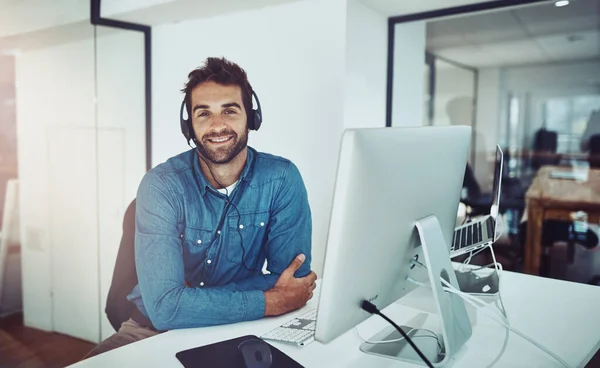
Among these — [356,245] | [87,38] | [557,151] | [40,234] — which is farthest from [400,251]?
[557,151]

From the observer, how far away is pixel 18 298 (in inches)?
79.7

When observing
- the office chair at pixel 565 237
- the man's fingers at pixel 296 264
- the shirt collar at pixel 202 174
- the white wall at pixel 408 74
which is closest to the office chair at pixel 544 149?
the office chair at pixel 565 237

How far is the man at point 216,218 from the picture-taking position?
1.79 metres

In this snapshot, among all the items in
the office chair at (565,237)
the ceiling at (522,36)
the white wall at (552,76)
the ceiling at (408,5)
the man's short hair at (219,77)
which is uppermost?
the ceiling at (522,36)

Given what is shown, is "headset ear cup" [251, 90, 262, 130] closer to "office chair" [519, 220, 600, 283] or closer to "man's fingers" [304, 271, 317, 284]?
"man's fingers" [304, 271, 317, 284]

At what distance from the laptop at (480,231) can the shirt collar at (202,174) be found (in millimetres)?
843

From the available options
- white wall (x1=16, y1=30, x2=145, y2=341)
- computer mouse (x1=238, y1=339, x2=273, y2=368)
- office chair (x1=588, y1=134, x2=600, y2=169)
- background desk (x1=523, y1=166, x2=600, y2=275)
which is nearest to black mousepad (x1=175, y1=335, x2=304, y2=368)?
computer mouse (x1=238, y1=339, x2=273, y2=368)

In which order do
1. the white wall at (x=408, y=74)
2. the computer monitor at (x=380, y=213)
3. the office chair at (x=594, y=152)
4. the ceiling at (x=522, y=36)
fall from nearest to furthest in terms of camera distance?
the computer monitor at (x=380, y=213), the white wall at (x=408, y=74), the ceiling at (x=522, y=36), the office chair at (x=594, y=152)

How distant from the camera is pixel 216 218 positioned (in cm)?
190

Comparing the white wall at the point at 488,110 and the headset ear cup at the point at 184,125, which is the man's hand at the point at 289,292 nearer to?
the headset ear cup at the point at 184,125

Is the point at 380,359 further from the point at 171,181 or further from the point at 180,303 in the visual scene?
the point at 171,181

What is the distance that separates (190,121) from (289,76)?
53 cm

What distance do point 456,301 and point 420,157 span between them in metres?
0.45

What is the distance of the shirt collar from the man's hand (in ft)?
1.35
